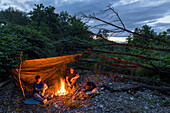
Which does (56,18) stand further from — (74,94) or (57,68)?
(74,94)

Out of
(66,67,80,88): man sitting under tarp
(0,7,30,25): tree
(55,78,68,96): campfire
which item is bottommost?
(55,78,68,96): campfire

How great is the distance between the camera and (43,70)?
4105mm

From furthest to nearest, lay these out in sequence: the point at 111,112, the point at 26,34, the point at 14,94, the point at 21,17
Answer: the point at 21,17
the point at 26,34
the point at 14,94
the point at 111,112

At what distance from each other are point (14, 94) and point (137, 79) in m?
5.23

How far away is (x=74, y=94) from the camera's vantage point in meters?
3.89

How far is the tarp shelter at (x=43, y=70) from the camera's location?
371cm

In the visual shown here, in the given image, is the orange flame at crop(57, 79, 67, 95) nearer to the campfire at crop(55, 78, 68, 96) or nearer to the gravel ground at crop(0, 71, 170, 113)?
the campfire at crop(55, 78, 68, 96)

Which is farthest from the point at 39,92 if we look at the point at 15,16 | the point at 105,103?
the point at 15,16

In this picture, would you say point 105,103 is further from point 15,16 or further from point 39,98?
point 15,16

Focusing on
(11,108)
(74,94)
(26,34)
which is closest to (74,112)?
(74,94)

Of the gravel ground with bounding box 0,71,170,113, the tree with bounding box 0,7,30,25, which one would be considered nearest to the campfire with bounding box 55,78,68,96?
the gravel ground with bounding box 0,71,170,113

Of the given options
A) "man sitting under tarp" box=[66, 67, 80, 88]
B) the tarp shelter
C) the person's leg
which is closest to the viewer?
the person's leg

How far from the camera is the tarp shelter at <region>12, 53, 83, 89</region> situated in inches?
146

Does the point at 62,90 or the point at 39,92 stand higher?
A: the point at 39,92
